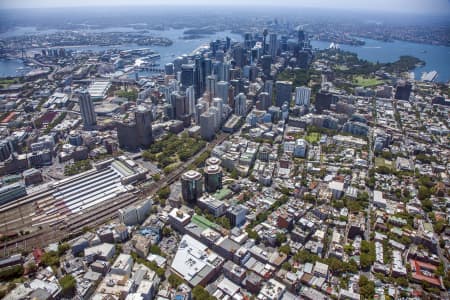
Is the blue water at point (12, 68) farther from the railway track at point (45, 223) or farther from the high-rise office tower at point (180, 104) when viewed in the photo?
the railway track at point (45, 223)

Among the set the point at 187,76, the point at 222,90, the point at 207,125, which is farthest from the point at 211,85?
the point at 207,125

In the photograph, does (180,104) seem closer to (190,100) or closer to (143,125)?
(190,100)

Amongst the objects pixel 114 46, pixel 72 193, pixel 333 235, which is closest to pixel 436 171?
pixel 333 235

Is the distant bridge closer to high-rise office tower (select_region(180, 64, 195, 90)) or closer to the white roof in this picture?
high-rise office tower (select_region(180, 64, 195, 90))

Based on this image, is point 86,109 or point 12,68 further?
point 12,68

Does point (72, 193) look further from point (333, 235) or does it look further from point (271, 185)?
point (333, 235)

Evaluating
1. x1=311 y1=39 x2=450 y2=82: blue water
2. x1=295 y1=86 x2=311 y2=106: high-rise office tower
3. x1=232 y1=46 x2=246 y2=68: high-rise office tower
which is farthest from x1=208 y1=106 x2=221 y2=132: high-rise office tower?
x1=311 y1=39 x2=450 y2=82: blue water
